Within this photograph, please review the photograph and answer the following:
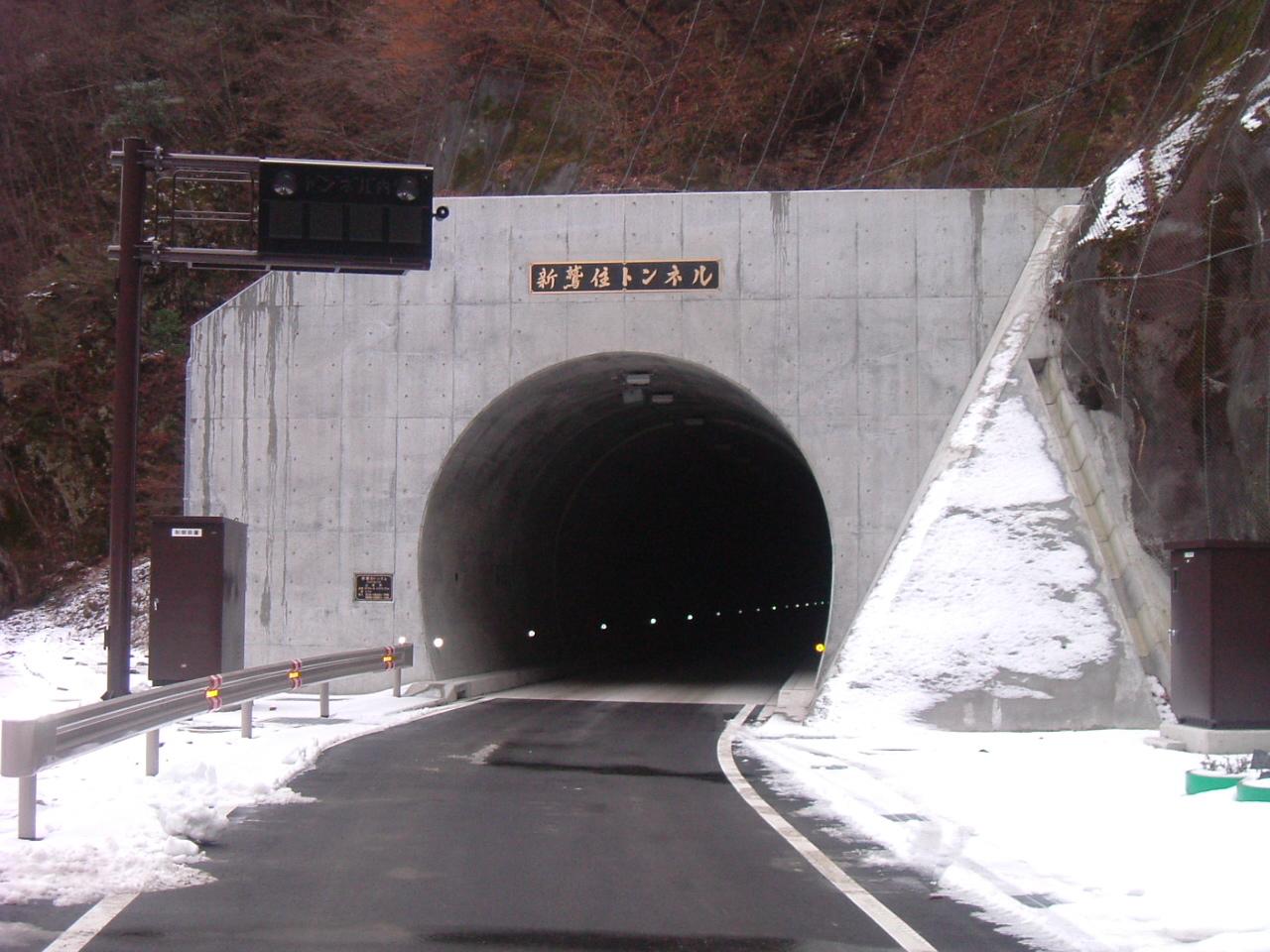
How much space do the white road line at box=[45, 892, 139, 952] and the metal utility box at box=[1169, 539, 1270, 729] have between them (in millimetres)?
9366

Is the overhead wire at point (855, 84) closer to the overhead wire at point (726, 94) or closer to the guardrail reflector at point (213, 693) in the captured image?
the overhead wire at point (726, 94)

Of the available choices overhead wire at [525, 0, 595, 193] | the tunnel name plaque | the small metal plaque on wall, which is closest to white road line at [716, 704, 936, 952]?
the small metal plaque on wall

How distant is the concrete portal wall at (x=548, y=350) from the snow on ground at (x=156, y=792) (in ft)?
9.17

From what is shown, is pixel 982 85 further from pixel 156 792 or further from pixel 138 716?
pixel 156 792

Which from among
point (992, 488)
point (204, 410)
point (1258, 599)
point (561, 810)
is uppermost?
point (204, 410)

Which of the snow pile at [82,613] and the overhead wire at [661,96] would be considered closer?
the snow pile at [82,613]

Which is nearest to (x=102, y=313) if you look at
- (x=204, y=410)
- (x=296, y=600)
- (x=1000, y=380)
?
(x=204, y=410)

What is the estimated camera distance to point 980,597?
15883 mm

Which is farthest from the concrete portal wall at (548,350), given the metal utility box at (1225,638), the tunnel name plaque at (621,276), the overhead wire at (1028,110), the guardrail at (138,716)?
the overhead wire at (1028,110)

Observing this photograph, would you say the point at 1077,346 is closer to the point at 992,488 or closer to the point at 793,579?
the point at 992,488

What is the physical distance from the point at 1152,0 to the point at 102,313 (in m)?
22.0

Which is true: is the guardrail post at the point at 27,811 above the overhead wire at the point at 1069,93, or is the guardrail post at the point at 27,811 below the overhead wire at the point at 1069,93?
below

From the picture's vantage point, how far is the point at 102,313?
3028cm

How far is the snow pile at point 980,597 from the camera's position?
15234 millimetres
